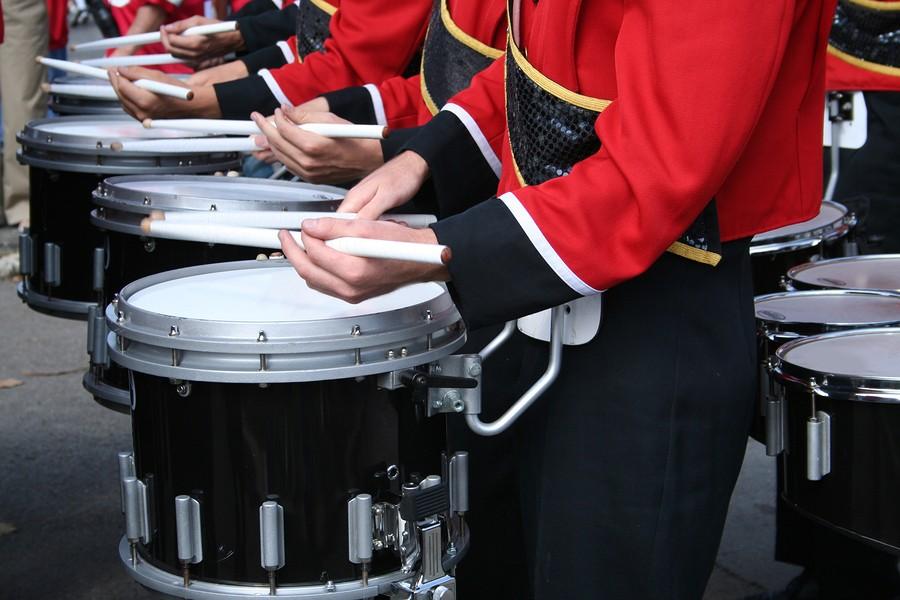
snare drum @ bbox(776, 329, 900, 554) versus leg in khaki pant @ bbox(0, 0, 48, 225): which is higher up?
leg in khaki pant @ bbox(0, 0, 48, 225)

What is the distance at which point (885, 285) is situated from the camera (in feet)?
7.70

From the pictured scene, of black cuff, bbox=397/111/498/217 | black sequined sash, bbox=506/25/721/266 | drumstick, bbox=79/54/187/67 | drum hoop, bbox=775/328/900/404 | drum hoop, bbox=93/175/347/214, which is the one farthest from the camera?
drumstick, bbox=79/54/187/67

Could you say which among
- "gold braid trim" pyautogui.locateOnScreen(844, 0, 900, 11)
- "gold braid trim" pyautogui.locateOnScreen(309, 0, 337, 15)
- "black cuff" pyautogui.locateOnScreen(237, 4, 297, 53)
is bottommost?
"gold braid trim" pyautogui.locateOnScreen(844, 0, 900, 11)

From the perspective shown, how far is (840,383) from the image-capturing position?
5.85 ft

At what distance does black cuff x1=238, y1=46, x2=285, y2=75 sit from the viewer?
139 inches

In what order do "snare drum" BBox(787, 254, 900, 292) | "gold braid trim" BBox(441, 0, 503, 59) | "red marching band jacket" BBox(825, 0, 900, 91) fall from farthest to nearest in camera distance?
1. "red marching band jacket" BBox(825, 0, 900, 91)
2. "snare drum" BBox(787, 254, 900, 292)
3. "gold braid trim" BBox(441, 0, 503, 59)

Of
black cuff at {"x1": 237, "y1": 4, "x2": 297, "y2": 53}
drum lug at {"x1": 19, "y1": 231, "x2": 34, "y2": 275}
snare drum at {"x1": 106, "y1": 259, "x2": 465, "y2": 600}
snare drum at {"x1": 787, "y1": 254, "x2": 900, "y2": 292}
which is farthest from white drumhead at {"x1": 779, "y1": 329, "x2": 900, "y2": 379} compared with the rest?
black cuff at {"x1": 237, "y1": 4, "x2": 297, "y2": 53}

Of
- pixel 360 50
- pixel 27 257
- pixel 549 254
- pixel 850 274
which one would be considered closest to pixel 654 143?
pixel 549 254

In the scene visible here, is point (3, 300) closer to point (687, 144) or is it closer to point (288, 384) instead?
point (288, 384)

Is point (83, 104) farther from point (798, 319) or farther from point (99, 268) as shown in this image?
point (798, 319)

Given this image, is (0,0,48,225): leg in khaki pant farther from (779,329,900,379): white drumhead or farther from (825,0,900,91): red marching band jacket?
(779,329,900,379): white drumhead

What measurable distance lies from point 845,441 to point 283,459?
0.78 meters

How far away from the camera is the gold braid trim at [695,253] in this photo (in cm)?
150

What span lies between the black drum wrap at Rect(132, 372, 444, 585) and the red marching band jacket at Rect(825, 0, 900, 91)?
1.78 metres
